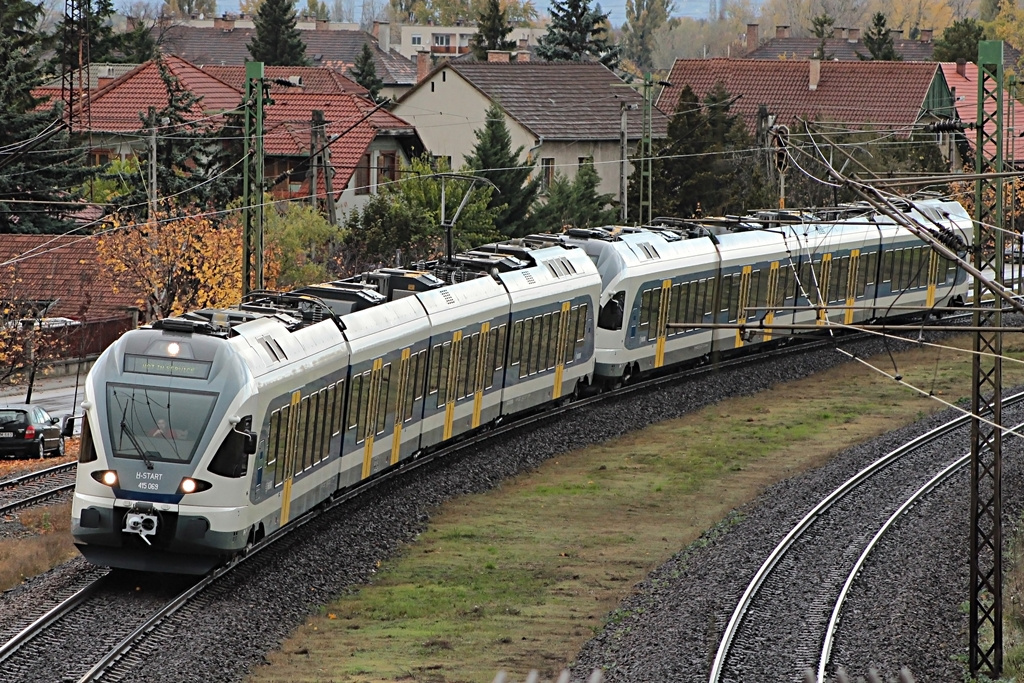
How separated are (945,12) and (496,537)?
601 ft

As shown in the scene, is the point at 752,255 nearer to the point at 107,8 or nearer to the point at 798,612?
the point at 798,612

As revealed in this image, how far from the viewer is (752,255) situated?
34.9 metres

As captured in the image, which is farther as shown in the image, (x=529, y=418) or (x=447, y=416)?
(x=529, y=418)

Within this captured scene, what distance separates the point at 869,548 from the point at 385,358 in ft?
22.4

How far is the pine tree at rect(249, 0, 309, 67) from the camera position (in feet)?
325

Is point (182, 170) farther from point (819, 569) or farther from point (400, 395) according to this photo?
point (819, 569)

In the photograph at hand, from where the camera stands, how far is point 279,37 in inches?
3912

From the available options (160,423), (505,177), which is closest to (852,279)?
(505,177)

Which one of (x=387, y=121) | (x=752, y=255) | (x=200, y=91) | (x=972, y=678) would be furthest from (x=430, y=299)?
(x=200, y=91)

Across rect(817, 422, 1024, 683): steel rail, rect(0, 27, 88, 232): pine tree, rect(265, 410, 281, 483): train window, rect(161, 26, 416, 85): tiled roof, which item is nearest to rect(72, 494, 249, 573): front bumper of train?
rect(265, 410, 281, 483): train window

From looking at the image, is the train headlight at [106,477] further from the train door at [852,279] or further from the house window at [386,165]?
the house window at [386,165]

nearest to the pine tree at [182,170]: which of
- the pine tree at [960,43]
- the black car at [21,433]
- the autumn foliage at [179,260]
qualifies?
the autumn foliage at [179,260]

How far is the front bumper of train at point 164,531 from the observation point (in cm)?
1741

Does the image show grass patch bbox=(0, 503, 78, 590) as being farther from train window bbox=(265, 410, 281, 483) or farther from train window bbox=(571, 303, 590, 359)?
train window bbox=(571, 303, 590, 359)
